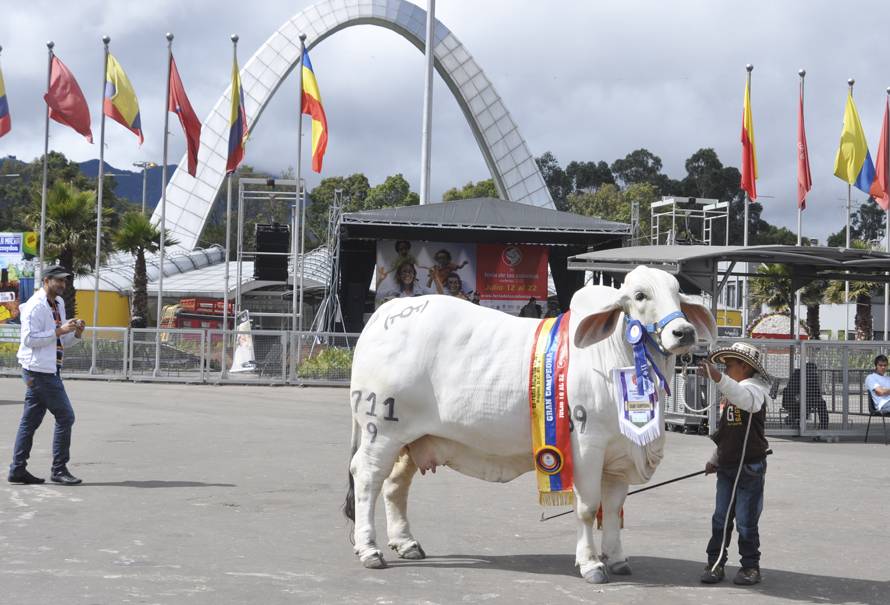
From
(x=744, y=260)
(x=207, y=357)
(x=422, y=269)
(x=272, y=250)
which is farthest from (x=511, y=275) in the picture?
(x=744, y=260)

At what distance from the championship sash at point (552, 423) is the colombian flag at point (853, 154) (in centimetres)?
2373

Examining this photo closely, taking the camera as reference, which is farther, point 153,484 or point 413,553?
point 153,484

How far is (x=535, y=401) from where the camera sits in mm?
6781

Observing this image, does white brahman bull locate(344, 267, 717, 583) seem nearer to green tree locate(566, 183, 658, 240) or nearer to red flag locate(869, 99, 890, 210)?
red flag locate(869, 99, 890, 210)

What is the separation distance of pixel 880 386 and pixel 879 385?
2cm

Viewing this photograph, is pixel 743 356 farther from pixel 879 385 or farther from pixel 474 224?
pixel 474 224

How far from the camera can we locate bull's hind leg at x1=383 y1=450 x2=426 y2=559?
7.39 meters

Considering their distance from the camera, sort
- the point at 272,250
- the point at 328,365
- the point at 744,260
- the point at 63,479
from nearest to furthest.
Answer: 1. the point at 63,479
2. the point at 744,260
3. the point at 328,365
4. the point at 272,250

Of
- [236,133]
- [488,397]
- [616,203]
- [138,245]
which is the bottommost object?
[488,397]

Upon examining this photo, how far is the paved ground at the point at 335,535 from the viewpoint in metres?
6.41

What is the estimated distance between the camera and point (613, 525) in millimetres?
7016

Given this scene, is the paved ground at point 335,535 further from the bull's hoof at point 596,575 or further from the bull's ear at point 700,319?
the bull's ear at point 700,319

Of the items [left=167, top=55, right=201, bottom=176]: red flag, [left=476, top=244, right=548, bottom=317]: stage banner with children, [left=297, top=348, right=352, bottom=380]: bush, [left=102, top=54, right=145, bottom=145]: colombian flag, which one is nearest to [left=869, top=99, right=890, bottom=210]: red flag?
[left=476, top=244, right=548, bottom=317]: stage banner with children

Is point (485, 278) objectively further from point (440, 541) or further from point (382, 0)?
point (382, 0)
